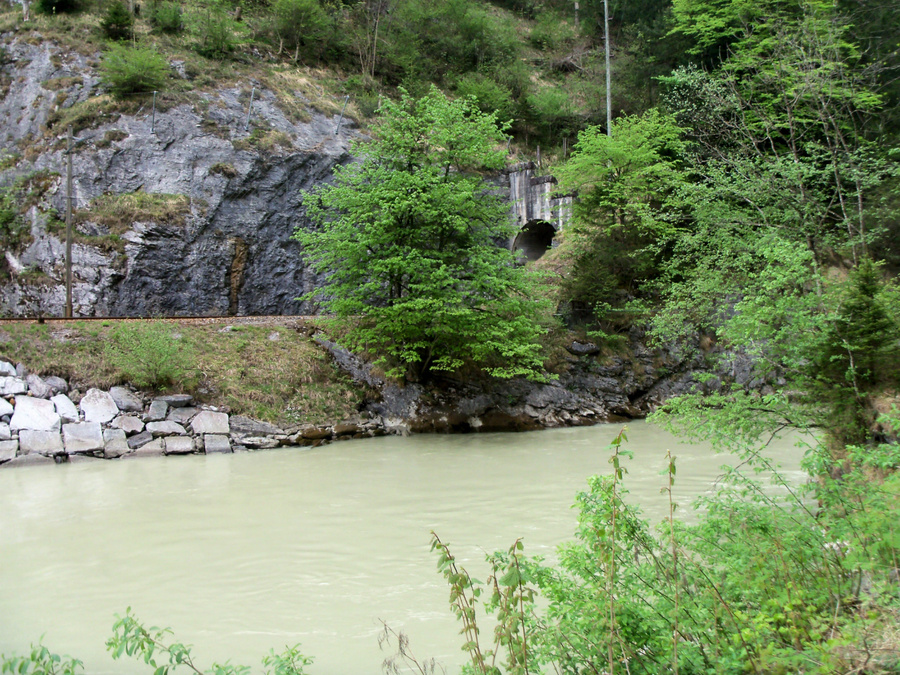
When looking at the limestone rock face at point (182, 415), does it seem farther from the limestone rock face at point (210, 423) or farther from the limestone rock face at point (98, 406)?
the limestone rock face at point (98, 406)

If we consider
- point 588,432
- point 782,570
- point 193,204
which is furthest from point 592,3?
point 782,570

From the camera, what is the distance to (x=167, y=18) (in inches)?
1035

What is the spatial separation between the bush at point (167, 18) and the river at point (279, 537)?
22980 millimetres

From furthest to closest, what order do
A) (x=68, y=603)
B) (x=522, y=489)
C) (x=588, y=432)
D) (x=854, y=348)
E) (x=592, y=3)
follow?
(x=592, y=3)
(x=588, y=432)
(x=522, y=489)
(x=854, y=348)
(x=68, y=603)

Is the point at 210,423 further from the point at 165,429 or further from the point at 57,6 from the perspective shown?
the point at 57,6

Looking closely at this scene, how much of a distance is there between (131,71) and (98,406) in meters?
15.1

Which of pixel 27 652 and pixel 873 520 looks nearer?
pixel 873 520

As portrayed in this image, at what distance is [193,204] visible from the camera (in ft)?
68.6

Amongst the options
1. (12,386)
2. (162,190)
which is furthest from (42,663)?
Result: (162,190)

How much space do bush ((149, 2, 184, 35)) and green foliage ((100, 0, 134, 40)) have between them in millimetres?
1591

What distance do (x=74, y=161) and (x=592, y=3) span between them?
33672mm

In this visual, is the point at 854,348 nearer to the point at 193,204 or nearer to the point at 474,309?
the point at 474,309

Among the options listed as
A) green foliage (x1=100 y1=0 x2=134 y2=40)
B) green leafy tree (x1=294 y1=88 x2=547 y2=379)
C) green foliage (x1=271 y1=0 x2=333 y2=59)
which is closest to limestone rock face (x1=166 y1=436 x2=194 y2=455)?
green leafy tree (x1=294 y1=88 x2=547 y2=379)

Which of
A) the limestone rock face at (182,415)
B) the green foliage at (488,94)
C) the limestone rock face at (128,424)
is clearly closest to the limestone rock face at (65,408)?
the limestone rock face at (128,424)
